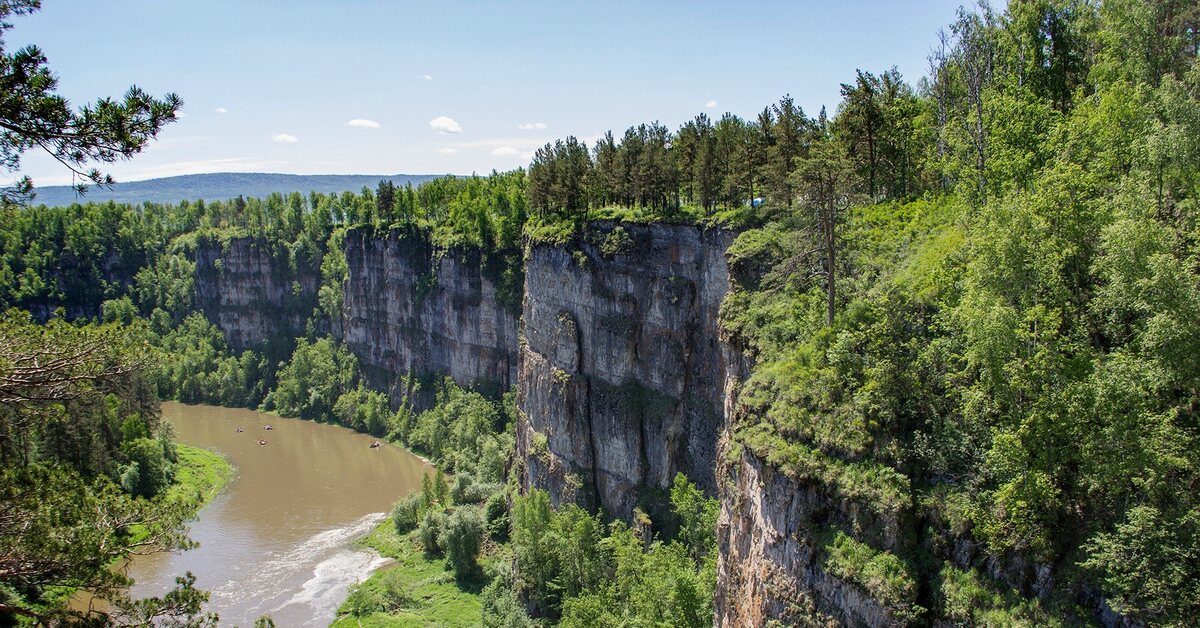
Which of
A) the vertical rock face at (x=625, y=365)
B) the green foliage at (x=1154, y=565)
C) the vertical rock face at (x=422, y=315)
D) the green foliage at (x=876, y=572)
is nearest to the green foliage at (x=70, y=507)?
the green foliage at (x=876, y=572)

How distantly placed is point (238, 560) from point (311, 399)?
39652 mm

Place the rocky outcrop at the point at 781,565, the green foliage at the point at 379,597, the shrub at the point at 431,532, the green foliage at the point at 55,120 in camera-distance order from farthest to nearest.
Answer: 1. the shrub at the point at 431,532
2. the green foliage at the point at 379,597
3. the rocky outcrop at the point at 781,565
4. the green foliage at the point at 55,120

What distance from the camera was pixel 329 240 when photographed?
11388cm

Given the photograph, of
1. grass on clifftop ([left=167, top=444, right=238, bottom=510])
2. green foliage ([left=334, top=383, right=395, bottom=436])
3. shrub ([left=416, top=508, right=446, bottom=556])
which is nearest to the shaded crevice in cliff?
green foliage ([left=334, top=383, right=395, bottom=436])

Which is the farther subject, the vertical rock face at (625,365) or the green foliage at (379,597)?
the green foliage at (379,597)

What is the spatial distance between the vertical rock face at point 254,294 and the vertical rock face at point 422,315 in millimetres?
13032

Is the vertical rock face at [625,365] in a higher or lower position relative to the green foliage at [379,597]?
higher

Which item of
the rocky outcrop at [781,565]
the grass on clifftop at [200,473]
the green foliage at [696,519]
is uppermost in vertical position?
the rocky outcrop at [781,565]

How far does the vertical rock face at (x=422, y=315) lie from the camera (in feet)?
252

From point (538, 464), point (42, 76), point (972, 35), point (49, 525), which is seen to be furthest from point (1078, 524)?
point (538, 464)

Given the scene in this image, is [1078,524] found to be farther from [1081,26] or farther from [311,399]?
[311,399]

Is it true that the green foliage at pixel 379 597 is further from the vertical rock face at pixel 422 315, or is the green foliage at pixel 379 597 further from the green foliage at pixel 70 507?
the green foliage at pixel 70 507

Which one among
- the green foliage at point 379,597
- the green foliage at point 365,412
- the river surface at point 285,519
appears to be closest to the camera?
the green foliage at point 379,597

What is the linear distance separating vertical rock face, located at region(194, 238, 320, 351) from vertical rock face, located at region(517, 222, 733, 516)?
6479 centimetres
